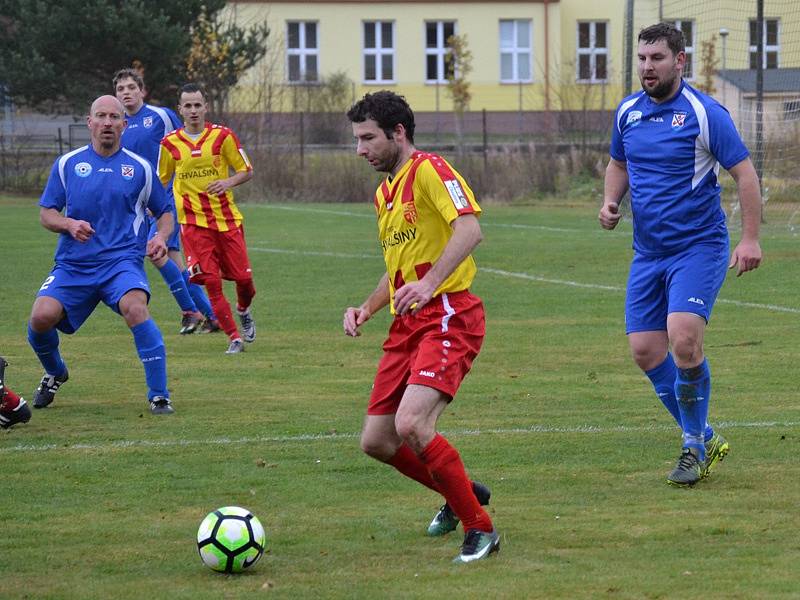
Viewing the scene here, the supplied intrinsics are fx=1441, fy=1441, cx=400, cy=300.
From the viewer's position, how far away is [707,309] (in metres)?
6.95

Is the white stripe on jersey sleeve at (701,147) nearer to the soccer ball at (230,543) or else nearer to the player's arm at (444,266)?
the player's arm at (444,266)

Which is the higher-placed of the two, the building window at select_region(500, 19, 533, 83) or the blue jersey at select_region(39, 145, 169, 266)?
the building window at select_region(500, 19, 533, 83)

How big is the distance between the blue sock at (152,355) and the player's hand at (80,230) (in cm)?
65

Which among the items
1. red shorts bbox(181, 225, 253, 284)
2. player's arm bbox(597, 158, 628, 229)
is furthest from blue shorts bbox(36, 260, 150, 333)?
red shorts bbox(181, 225, 253, 284)

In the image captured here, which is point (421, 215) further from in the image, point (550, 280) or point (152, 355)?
point (550, 280)

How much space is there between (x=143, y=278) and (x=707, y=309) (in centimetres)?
384

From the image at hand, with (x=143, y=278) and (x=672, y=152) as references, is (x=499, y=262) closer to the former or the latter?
(x=143, y=278)

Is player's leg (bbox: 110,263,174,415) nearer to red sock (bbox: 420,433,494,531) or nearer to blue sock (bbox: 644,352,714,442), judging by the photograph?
blue sock (bbox: 644,352,714,442)

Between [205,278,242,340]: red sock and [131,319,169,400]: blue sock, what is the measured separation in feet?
9.43

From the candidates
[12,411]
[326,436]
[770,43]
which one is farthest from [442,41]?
[326,436]

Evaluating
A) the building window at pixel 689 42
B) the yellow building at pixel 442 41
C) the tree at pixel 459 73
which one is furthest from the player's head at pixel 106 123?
the yellow building at pixel 442 41

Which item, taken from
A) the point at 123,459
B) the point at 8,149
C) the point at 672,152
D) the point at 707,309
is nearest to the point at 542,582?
the point at 707,309

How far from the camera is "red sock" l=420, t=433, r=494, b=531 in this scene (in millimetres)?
5625

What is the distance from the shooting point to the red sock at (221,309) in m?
12.1
